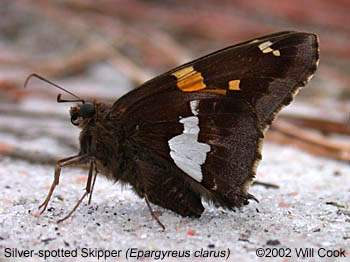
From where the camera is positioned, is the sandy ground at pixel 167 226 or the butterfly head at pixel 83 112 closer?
the sandy ground at pixel 167 226

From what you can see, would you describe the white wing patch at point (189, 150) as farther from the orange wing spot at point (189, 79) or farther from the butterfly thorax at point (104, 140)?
the butterfly thorax at point (104, 140)

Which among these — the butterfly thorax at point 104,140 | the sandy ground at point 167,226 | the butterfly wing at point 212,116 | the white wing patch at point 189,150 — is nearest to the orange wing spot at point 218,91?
the butterfly wing at point 212,116


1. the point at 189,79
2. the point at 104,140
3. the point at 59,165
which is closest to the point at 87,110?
the point at 104,140

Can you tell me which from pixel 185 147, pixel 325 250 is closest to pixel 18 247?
pixel 185 147

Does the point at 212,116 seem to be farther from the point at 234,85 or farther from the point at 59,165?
the point at 59,165

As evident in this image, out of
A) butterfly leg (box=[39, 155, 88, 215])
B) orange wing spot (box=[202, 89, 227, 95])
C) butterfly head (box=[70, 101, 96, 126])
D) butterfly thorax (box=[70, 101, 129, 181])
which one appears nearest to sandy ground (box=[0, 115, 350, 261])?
butterfly leg (box=[39, 155, 88, 215])

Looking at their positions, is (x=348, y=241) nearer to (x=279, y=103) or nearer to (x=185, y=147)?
(x=279, y=103)
